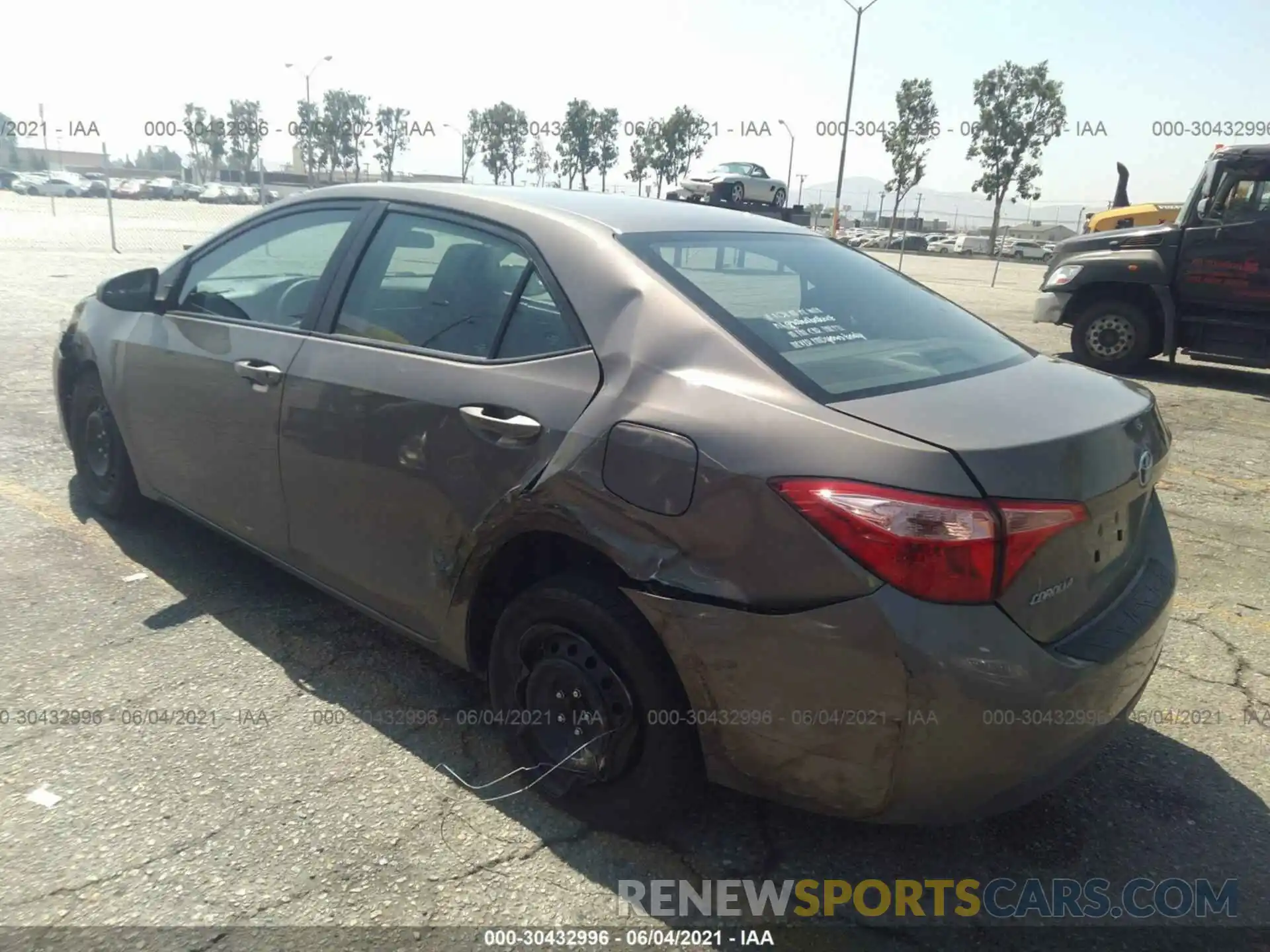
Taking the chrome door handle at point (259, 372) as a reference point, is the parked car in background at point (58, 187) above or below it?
below

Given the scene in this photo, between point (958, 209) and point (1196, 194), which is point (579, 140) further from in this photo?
point (1196, 194)

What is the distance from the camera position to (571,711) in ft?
8.05

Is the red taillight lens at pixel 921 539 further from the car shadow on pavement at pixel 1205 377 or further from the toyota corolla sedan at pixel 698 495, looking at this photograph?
the car shadow on pavement at pixel 1205 377

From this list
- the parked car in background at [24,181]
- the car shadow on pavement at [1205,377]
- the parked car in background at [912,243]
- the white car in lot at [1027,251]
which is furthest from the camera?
the parked car in background at [912,243]

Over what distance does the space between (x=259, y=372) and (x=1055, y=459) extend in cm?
244

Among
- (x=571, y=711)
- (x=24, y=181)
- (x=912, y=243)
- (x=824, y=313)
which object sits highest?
(x=824, y=313)

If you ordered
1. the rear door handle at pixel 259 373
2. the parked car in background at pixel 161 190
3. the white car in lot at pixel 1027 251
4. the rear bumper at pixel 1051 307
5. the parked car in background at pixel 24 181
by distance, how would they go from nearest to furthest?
the rear door handle at pixel 259 373
the rear bumper at pixel 1051 307
the parked car in background at pixel 24 181
the parked car in background at pixel 161 190
the white car in lot at pixel 1027 251

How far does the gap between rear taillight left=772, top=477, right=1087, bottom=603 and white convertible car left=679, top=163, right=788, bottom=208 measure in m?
23.5

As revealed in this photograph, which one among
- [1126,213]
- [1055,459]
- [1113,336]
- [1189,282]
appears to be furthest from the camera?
[1126,213]

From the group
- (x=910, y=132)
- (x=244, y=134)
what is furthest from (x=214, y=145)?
(x=910, y=132)

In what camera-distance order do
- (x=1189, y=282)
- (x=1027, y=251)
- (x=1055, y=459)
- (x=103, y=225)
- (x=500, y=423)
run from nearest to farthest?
(x=1055, y=459), (x=500, y=423), (x=1189, y=282), (x=103, y=225), (x=1027, y=251)

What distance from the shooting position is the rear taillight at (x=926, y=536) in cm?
187

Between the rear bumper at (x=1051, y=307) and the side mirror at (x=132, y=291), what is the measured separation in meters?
9.69

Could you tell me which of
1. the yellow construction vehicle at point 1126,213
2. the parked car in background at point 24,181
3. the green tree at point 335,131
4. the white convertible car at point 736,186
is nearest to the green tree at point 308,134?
the green tree at point 335,131
